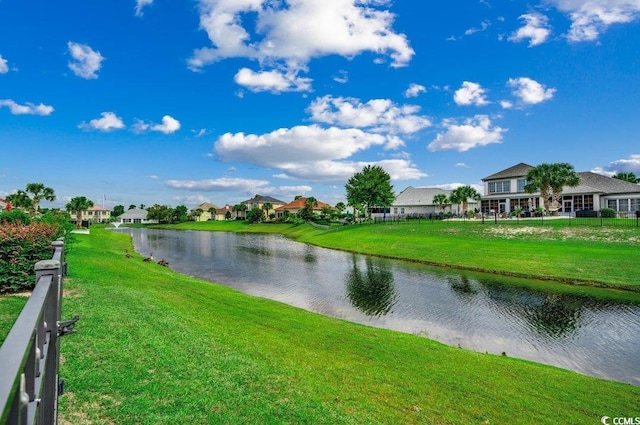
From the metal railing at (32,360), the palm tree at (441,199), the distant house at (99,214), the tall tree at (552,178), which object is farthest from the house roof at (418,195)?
the distant house at (99,214)

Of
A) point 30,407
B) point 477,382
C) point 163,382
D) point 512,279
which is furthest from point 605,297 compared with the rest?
point 30,407

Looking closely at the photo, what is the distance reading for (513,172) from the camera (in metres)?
68.6

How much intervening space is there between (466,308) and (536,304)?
4.32 metres

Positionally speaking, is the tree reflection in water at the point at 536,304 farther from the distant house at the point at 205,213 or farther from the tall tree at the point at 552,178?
the distant house at the point at 205,213

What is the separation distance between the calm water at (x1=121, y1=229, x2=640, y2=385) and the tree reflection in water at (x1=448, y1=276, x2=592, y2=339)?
0.05 metres

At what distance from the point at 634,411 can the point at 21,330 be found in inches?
491

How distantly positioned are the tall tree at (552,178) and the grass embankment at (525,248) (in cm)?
1308

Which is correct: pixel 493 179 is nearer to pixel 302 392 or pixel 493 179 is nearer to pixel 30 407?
pixel 302 392

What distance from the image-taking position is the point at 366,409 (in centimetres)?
754

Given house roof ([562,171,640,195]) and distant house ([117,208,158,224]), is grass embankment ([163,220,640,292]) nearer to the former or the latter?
house roof ([562,171,640,195])

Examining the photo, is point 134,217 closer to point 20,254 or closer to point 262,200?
point 262,200

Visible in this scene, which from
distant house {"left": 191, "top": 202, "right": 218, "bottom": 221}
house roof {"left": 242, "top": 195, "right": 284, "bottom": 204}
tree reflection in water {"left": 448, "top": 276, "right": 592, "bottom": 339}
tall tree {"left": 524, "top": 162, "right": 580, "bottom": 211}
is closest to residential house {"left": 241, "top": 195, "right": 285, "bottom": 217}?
house roof {"left": 242, "top": 195, "right": 284, "bottom": 204}

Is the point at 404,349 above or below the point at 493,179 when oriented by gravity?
below

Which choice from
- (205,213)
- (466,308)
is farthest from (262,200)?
(466,308)
